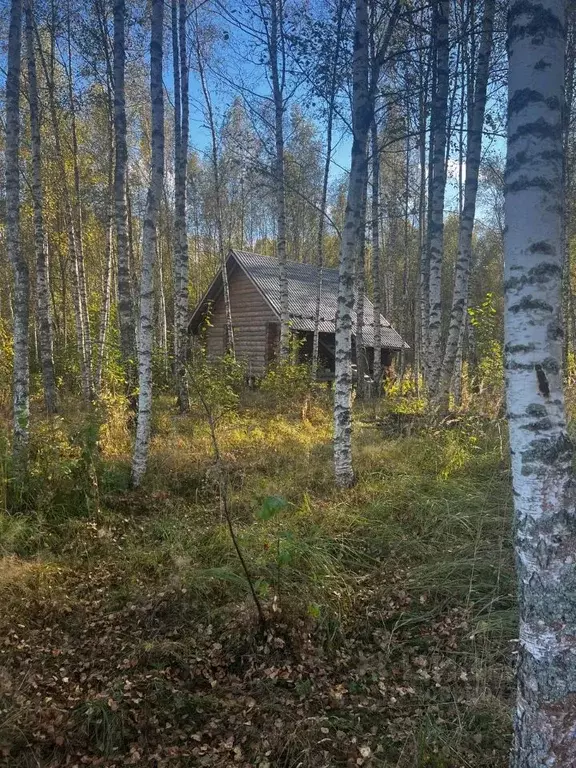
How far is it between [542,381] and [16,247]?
20.1ft

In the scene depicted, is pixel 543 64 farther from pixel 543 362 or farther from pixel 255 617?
pixel 255 617

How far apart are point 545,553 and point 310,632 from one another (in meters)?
2.15

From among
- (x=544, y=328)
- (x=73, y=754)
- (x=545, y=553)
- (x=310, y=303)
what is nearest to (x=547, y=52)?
(x=544, y=328)

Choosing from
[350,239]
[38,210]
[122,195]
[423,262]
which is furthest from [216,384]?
[423,262]

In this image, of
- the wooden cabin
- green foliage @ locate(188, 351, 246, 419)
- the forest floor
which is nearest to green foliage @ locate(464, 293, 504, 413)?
the forest floor

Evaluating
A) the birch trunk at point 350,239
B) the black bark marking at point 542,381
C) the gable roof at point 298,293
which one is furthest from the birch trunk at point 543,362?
the gable roof at point 298,293

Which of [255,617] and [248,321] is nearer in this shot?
[255,617]

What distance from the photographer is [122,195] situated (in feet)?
27.0

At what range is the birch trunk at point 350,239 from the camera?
543cm

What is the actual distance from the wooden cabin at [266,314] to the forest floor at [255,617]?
35.5 feet

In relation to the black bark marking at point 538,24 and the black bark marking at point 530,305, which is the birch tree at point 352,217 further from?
the black bark marking at point 538,24

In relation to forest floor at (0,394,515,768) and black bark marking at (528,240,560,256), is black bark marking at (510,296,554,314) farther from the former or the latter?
forest floor at (0,394,515,768)

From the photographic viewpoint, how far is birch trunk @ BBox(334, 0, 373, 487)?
543 centimetres

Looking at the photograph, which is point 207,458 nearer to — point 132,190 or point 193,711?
point 193,711
